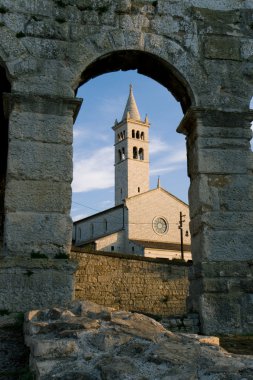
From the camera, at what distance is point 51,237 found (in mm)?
7148

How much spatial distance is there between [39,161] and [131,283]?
11967 mm

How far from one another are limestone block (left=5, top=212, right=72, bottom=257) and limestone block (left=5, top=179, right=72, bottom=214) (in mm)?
97

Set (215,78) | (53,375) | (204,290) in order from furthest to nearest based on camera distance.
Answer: (215,78) < (204,290) < (53,375)

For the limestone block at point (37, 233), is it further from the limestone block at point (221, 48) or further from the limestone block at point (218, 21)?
the limestone block at point (218, 21)

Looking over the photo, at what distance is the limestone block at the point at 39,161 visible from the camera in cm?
729

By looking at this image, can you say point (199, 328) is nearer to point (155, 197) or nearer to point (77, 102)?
point (77, 102)

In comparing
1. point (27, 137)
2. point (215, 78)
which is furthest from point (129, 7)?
point (27, 137)

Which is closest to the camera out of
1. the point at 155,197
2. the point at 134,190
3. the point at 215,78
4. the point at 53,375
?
the point at 53,375

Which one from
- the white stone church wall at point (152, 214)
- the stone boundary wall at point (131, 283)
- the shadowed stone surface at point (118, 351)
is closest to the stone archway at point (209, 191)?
the shadowed stone surface at point (118, 351)

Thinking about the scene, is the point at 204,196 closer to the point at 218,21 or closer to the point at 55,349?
the point at 218,21

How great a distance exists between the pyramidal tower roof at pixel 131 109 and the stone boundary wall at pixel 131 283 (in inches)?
2407

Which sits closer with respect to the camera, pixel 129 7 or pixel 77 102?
pixel 77 102

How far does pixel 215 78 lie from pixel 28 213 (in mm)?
3733

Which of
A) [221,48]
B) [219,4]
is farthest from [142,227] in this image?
[221,48]
